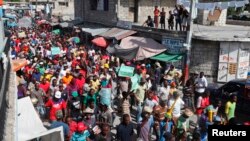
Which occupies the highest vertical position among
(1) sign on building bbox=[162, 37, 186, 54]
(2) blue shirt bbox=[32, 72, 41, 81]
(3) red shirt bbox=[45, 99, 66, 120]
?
(1) sign on building bbox=[162, 37, 186, 54]

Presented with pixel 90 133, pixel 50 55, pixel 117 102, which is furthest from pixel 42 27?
pixel 90 133

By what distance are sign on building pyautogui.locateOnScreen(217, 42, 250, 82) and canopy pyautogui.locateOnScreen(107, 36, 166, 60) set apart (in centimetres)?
331

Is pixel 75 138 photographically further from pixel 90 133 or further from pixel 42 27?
pixel 42 27

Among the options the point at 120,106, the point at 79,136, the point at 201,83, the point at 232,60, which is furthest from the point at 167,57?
the point at 79,136

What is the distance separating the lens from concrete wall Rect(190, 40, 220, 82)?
60.6ft

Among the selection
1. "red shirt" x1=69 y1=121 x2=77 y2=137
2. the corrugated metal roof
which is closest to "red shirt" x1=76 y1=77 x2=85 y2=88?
"red shirt" x1=69 y1=121 x2=77 y2=137

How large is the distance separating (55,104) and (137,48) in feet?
32.8

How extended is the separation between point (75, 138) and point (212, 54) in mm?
11655

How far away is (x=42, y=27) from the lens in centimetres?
4062

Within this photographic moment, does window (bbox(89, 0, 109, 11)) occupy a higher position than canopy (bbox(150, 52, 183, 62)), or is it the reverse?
window (bbox(89, 0, 109, 11))

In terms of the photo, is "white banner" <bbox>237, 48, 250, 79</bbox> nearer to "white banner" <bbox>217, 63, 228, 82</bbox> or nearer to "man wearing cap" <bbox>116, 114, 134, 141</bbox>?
"white banner" <bbox>217, 63, 228, 82</bbox>

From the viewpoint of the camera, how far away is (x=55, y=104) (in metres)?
11.3

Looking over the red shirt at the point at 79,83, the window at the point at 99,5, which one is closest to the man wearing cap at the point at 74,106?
the red shirt at the point at 79,83

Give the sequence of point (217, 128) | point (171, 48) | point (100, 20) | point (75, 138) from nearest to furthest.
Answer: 1. point (217, 128)
2. point (75, 138)
3. point (171, 48)
4. point (100, 20)
